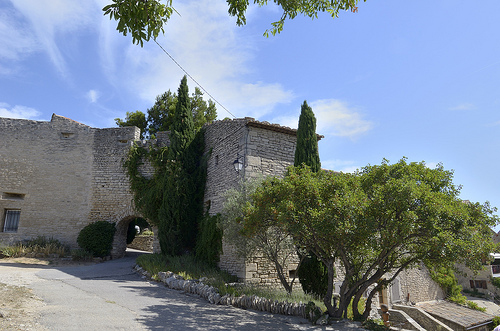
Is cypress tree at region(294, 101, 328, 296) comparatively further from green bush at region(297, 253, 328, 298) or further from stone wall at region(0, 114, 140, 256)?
stone wall at region(0, 114, 140, 256)

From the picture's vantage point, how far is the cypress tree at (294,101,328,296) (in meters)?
10.3

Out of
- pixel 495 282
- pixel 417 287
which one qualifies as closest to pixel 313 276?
pixel 417 287

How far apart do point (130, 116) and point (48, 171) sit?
8.02 metres

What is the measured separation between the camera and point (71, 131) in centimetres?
1688

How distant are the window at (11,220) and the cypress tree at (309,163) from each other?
582 inches

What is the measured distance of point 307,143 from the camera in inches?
451

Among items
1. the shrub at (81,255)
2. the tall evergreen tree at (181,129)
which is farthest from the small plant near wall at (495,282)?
the shrub at (81,255)

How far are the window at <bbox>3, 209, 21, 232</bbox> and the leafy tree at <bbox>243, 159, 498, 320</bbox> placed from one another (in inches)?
577

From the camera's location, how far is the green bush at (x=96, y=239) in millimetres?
14852

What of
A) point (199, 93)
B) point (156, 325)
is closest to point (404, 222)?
point (156, 325)

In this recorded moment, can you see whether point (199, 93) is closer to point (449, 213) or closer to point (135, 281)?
point (135, 281)

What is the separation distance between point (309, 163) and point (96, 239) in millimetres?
10941

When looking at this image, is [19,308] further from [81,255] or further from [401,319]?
[401,319]

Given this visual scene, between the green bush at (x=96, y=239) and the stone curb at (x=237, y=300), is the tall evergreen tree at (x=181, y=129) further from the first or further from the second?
the stone curb at (x=237, y=300)
